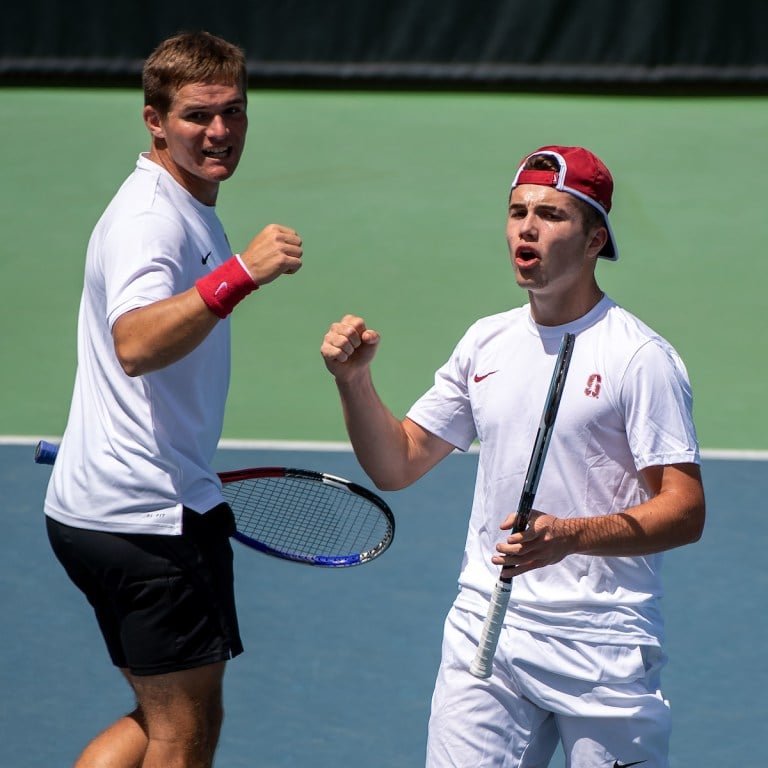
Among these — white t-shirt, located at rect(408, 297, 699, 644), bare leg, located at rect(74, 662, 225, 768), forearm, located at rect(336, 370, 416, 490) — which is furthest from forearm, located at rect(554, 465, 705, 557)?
bare leg, located at rect(74, 662, 225, 768)

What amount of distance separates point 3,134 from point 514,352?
28.7 ft

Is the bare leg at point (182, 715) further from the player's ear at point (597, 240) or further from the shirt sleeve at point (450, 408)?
the player's ear at point (597, 240)

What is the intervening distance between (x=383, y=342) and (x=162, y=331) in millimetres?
4968

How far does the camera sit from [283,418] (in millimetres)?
7398

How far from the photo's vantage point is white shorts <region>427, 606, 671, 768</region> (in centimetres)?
335

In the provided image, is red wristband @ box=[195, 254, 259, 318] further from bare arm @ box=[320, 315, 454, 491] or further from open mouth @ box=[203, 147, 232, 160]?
open mouth @ box=[203, 147, 232, 160]

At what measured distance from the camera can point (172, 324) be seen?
10.9ft

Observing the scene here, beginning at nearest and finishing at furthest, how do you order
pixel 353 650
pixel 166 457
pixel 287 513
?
1. pixel 166 457
2. pixel 287 513
3. pixel 353 650

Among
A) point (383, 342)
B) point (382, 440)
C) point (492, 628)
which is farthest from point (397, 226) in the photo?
point (492, 628)

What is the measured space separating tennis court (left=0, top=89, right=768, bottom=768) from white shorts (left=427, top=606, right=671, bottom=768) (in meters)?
1.21

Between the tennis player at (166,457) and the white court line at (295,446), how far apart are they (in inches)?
126

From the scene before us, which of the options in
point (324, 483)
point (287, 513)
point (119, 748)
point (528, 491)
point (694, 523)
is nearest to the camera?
point (528, 491)

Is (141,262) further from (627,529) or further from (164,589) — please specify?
(627,529)

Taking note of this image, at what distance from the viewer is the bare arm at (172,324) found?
332 cm
